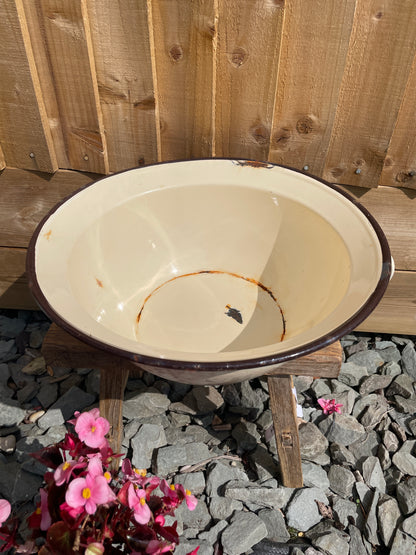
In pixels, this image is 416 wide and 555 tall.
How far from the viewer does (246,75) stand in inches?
55.9

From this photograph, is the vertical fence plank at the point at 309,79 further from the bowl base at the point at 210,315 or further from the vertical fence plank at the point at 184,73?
the bowl base at the point at 210,315

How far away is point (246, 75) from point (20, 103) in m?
0.72

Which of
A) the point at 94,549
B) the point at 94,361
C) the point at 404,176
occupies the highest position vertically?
the point at 404,176

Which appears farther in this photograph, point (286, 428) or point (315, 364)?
point (286, 428)

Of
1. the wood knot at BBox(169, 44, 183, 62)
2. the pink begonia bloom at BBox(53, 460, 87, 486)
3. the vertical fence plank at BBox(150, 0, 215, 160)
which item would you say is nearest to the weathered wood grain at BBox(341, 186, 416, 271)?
the vertical fence plank at BBox(150, 0, 215, 160)

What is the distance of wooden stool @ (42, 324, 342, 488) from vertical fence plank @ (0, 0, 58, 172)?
2.16 feet

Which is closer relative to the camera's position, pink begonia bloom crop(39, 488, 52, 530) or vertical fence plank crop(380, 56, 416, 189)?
pink begonia bloom crop(39, 488, 52, 530)

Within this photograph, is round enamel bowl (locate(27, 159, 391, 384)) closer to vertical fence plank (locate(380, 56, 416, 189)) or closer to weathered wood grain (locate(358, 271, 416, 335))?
vertical fence plank (locate(380, 56, 416, 189))

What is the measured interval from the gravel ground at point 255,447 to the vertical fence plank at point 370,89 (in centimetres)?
85

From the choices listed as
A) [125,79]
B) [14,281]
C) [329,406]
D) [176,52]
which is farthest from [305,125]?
[14,281]

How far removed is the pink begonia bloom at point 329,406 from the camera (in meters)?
1.81

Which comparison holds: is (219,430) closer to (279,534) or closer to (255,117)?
(279,534)

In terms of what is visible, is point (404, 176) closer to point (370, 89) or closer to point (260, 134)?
point (370, 89)

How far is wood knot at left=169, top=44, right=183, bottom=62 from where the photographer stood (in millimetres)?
1385
